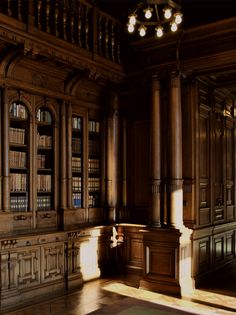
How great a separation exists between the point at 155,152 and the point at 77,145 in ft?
3.98

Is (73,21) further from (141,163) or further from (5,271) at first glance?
(5,271)

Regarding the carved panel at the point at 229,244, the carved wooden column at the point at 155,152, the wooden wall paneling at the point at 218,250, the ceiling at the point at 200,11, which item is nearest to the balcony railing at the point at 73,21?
the ceiling at the point at 200,11

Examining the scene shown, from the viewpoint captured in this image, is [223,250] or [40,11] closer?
[40,11]

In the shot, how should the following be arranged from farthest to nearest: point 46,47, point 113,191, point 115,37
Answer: point 113,191, point 115,37, point 46,47

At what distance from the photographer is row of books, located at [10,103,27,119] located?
5199mm

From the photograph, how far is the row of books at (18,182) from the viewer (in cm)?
515


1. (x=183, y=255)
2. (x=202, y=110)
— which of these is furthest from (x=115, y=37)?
(x=183, y=255)

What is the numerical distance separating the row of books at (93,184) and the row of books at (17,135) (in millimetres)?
1462

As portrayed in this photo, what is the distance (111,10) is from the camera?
668 centimetres

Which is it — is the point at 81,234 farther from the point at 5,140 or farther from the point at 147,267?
the point at 5,140

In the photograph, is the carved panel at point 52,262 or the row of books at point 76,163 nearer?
the carved panel at point 52,262

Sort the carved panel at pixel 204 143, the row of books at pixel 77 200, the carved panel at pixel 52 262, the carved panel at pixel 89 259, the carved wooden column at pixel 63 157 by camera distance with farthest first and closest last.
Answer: the carved panel at pixel 204 143
the row of books at pixel 77 200
the carved panel at pixel 89 259
the carved wooden column at pixel 63 157
the carved panel at pixel 52 262

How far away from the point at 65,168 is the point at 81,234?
99 cm

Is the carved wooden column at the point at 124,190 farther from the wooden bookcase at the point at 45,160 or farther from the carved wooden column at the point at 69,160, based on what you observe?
the wooden bookcase at the point at 45,160
